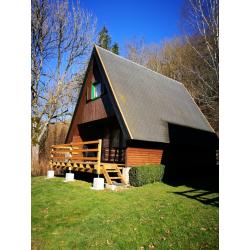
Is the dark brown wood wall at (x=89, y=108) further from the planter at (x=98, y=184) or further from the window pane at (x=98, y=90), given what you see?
the planter at (x=98, y=184)

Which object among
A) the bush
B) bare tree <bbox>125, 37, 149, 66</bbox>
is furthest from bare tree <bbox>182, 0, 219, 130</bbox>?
bare tree <bbox>125, 37, 149, 66</bbox>

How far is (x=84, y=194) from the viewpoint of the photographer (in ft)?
27.4

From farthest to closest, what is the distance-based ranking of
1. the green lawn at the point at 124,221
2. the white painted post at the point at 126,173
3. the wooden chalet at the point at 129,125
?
the wooden chalet at the point at 129,125
the white painted post at the point at 126,173
the green lawn at the point at 124,221

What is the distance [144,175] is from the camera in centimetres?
1027

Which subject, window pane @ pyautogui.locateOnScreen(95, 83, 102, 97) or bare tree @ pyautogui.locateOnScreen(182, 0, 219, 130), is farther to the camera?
window pane @ pyautogui.locateOnScreen(95, 83, 102, 97)

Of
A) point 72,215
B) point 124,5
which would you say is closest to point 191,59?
point 124,5

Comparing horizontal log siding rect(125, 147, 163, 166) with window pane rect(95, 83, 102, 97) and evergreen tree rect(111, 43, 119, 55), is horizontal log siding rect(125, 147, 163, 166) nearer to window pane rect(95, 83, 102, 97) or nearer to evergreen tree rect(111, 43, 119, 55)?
window pane rect(95, 83, 102, 97)

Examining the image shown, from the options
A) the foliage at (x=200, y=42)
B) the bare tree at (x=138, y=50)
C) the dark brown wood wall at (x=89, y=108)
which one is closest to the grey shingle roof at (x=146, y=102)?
the dark brown wood wall at (x=89, y=108)

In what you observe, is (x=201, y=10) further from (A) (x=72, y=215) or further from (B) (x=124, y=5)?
(A) (x=72, y=215)

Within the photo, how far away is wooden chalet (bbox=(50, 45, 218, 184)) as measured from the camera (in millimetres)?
10859

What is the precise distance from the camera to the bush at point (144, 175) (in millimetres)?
10076

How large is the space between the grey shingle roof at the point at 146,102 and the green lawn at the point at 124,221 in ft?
11.1
